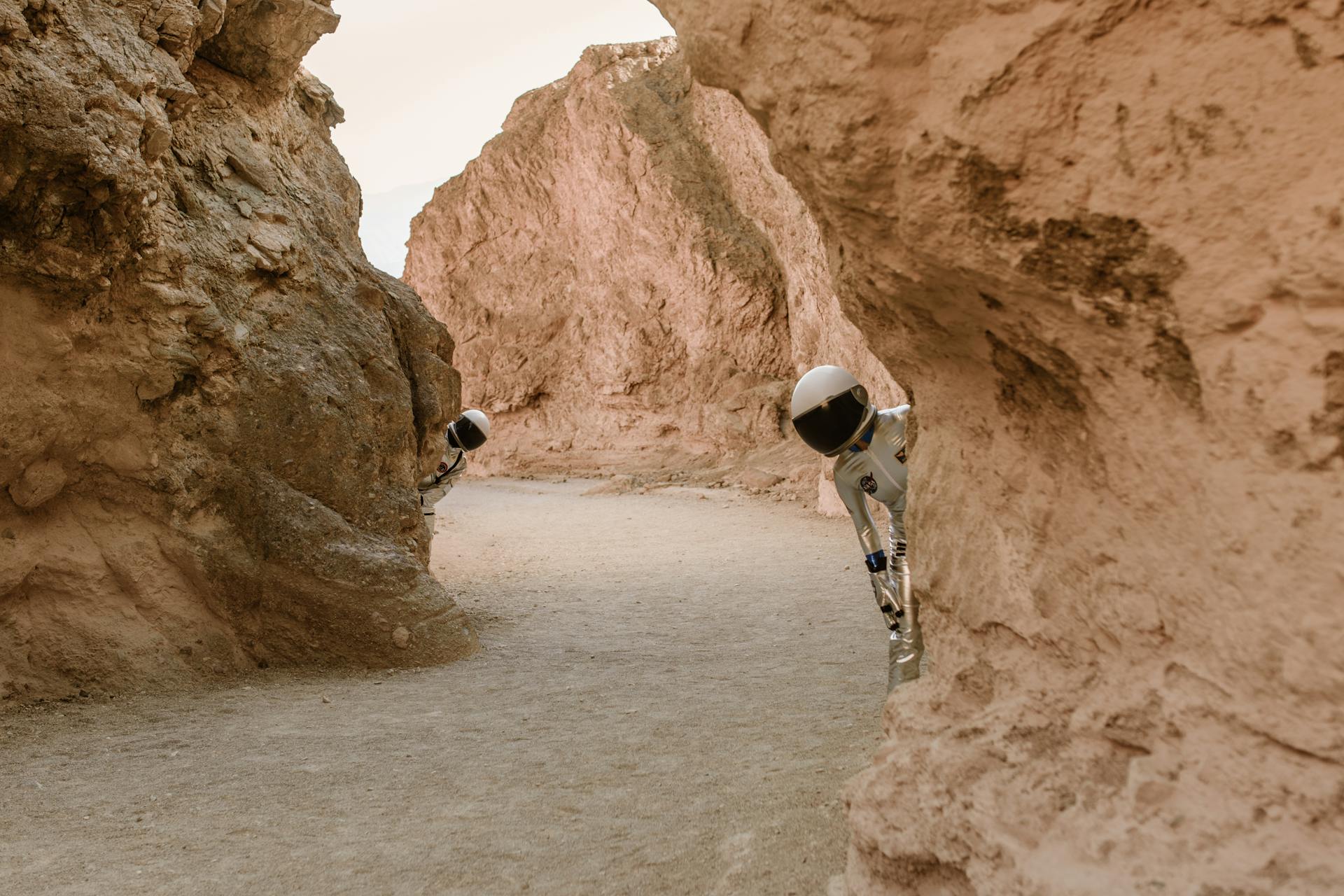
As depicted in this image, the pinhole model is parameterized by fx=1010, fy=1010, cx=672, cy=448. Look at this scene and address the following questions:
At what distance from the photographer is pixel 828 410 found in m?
4.25

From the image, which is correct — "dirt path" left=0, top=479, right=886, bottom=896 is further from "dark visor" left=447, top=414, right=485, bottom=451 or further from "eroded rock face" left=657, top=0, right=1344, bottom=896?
"dark visor" left=447, top=414, right=485, bottom=451

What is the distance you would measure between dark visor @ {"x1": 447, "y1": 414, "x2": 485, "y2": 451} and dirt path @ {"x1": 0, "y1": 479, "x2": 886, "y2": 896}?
7.43 feet

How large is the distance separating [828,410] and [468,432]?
547cm

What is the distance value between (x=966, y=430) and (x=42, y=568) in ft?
14.8

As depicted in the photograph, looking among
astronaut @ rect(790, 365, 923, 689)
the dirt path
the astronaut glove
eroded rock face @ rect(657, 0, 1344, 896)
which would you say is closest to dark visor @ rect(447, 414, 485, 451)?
the dirt path

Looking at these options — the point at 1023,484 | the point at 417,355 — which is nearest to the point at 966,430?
the point at 1023,484

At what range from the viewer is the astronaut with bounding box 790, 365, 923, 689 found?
14.0 ft

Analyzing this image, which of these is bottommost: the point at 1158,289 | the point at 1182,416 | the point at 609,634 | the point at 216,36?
the point at 609,634

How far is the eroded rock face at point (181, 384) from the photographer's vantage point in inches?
177

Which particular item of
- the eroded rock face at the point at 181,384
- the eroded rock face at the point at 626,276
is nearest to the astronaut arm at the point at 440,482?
the eroded rock face at the point at 181,384

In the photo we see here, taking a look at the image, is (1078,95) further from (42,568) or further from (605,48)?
(605,48)

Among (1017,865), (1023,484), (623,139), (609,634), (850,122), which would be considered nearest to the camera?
(1017,865)

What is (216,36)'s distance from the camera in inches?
247

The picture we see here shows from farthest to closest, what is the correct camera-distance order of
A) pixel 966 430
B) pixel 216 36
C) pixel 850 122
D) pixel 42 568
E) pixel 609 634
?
pixel 609 634 → pixel 216 36 → pixel 42 568 → pixel 966 430 → pixel 850 122
